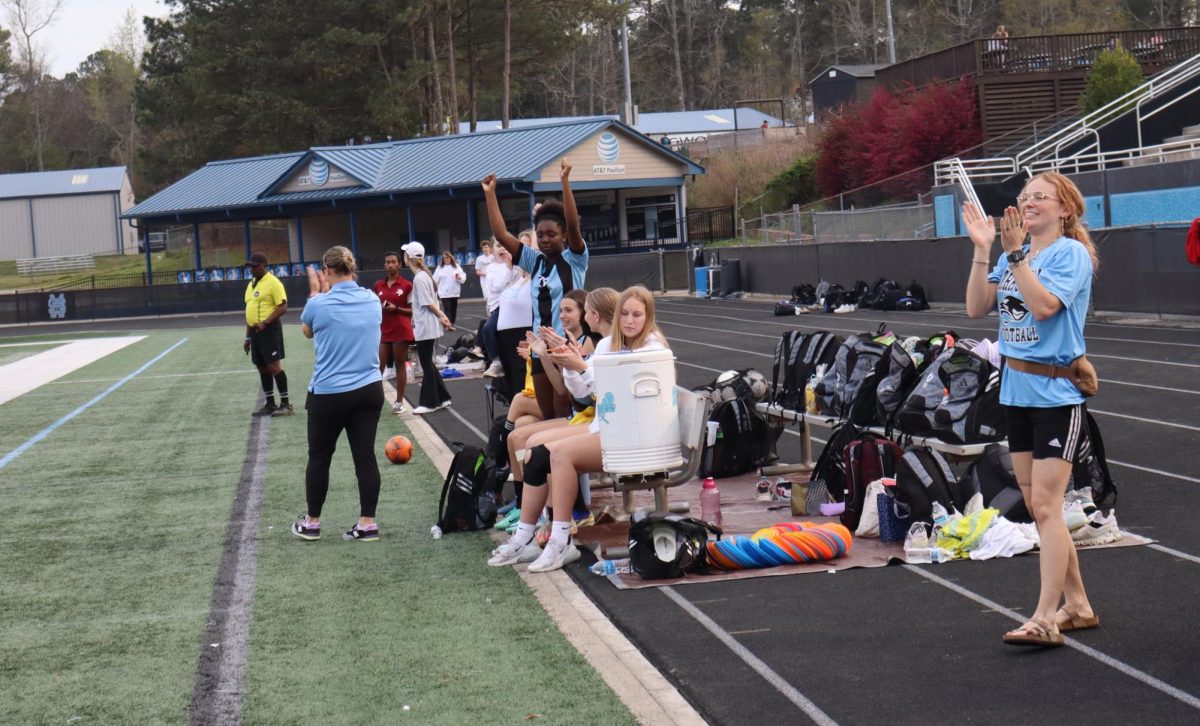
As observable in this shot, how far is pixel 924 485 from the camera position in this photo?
7746mm

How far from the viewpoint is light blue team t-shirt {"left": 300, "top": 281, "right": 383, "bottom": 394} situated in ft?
28.9

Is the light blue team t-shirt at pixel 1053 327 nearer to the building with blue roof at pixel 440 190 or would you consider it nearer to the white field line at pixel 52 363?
the white field line at pixel 52 363

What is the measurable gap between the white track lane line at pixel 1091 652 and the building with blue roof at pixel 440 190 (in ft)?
136

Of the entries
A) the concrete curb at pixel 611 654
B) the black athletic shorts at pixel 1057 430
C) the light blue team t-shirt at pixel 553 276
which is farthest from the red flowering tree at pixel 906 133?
the black athletic shorts at pixel 1057 430

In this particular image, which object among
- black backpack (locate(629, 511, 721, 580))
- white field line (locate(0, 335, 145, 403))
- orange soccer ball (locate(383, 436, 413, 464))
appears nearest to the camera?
black backpack (locate(629, 511, 721, 580))

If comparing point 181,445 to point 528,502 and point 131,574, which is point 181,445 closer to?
point 131,574

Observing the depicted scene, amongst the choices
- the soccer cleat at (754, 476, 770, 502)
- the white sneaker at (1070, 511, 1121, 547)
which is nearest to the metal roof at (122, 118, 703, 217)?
the soccer cleat at (754, 476, 770, 502)

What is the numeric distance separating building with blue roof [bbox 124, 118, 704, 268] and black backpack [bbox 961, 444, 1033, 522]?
132 ft

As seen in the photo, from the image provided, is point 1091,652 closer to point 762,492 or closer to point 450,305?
point 762,492

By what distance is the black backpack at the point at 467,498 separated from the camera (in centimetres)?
904

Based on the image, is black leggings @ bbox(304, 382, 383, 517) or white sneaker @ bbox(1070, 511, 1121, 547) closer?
white sneaker @ bbox(1070, 511, 1121, 547)

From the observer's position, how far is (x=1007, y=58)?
135 ft

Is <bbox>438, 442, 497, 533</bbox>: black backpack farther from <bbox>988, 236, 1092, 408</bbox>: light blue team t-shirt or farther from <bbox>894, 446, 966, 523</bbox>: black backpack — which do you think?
<bbox>988, 236, 1092, 408</bbox>: light blue team t-shirt

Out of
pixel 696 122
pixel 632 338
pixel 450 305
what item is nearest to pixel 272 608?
pixel 632 338
